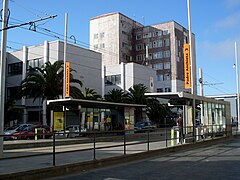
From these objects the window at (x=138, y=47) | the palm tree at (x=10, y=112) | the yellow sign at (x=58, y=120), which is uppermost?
the window at (x=138, y=47)

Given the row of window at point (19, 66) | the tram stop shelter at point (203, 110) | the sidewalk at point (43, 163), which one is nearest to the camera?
the sidewalk at point (43, 163)

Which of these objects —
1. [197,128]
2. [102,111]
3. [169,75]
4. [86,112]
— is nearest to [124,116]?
[102,111]

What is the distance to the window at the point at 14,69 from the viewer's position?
2099 inches

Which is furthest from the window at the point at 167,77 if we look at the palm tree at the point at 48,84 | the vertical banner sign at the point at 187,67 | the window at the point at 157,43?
the vertical banner sign at the point at 187,67

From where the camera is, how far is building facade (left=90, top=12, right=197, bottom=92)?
3469 inches

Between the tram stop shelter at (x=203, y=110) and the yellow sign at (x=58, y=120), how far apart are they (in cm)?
875

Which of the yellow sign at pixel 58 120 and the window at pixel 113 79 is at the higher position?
the window at pixel 113 79

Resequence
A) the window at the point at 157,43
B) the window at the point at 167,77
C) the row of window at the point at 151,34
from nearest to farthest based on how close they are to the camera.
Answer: the window at the point at 167,77 < the row of window at the point at 151,34 < the window at the point at 157,43

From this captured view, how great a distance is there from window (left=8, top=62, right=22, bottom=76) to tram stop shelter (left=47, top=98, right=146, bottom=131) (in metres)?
26.6

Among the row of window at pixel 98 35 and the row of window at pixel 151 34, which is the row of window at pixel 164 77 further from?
the row of window at pixel 98 35

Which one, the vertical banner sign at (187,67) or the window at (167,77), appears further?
the window at (167,77)

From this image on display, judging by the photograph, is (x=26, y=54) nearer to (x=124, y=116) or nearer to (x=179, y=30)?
(x=124, y=116)

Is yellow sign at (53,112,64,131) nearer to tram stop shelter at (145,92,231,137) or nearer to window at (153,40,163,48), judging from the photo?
tram stop shelter at (145,92,231,137)

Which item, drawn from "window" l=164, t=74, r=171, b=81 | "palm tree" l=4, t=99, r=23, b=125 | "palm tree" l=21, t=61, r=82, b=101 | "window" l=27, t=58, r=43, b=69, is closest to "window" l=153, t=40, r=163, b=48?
"window" l=164, t=74, r=171, b=81
